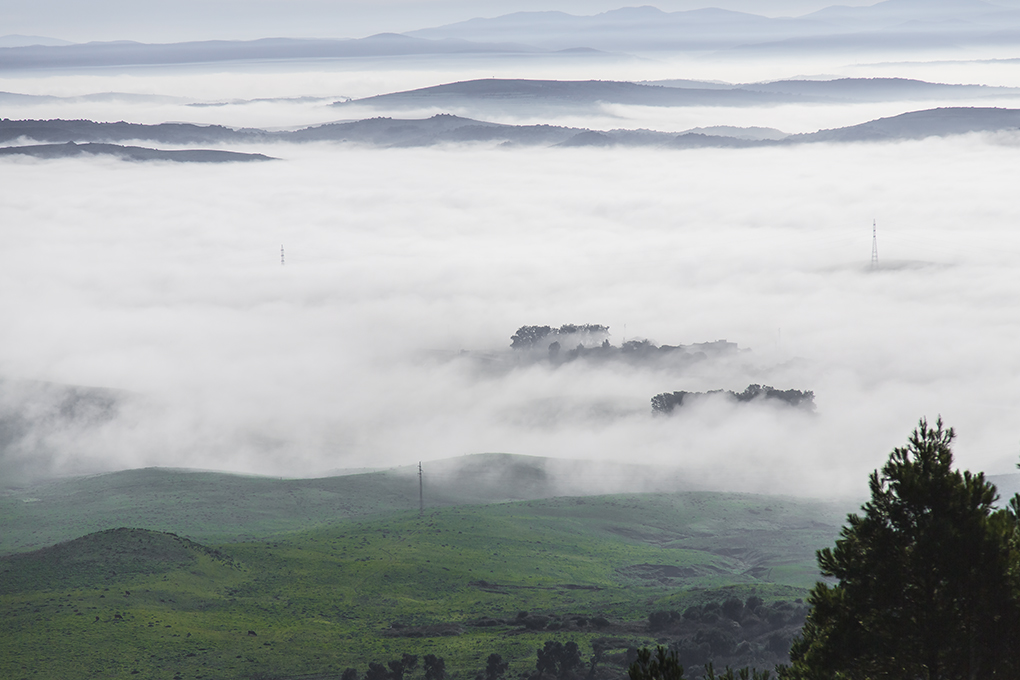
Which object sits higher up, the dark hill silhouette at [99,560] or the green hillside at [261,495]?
the dark hill silhouette at [99,560]

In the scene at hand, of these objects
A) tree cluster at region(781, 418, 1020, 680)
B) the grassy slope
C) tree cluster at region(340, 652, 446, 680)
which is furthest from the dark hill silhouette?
tree cluster at region(781, 418, 1020, 680)

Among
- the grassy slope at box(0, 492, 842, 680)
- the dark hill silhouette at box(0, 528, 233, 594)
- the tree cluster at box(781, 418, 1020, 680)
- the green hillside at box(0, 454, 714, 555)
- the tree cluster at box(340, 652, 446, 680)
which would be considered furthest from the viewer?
the green hillside at box(0, 454, 714, 555)

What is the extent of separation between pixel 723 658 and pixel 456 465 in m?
108

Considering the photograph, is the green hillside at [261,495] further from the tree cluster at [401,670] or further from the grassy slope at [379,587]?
the tree cluster at [401,670]

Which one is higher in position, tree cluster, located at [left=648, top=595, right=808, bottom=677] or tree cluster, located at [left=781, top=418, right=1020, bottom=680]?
tree cluster, located at [left=781, top=418, right=1020, bottom=680]

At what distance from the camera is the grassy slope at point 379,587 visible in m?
82.7

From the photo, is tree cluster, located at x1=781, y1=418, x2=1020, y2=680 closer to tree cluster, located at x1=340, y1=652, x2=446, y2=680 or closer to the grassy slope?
tree cluster, located at x1=340, y1=652, x2=446, y2=680

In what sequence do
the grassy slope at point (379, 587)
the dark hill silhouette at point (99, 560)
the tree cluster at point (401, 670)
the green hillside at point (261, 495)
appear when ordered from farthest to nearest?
the green hillside at point (261, 495), the dark hill silhouette at point (99, 560), the grassy slope at point (379, 587), the tree cluster at point (401, 670)

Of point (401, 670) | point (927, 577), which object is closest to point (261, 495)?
point (401, 670)

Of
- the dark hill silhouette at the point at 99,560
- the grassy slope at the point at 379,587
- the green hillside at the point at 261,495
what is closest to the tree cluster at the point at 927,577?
the grassy slope at the point at 379,587

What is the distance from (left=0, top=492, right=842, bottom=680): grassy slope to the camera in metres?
82.7

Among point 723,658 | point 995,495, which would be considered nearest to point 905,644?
point 995,495

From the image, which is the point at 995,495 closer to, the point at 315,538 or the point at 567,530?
the point at 315,538

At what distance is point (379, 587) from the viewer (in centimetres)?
10462
